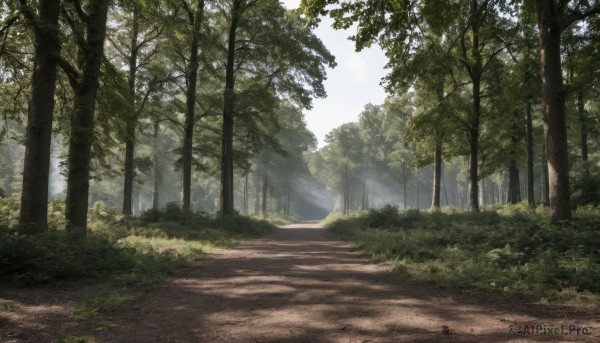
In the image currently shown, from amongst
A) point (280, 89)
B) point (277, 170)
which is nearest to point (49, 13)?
point (280, 89)

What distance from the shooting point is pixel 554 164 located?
9.74 meters

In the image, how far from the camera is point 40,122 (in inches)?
354

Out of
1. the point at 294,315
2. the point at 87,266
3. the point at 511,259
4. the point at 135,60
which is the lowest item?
the point at 294,315

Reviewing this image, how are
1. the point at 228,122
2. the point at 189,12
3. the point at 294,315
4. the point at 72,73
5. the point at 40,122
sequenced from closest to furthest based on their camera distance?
the point at 294,315 → the point at 40,122 → the point at 72,73 → the point at 189,12 → the point at 228,122

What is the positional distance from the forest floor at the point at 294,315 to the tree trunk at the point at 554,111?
501 centimetres

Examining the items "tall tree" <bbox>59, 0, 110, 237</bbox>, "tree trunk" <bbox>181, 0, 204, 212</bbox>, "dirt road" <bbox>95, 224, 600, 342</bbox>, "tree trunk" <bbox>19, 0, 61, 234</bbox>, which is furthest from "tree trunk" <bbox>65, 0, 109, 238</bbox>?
"tree trunk" <bbox>181, 0, 204, 212</bbox>

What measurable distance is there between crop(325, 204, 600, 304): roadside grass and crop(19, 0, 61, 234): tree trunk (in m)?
8.09

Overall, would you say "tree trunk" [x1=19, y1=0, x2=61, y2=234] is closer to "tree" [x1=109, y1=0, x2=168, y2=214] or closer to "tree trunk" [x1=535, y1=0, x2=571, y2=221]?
"tree" [x1=109, y1=0, x2=168, y2=214]

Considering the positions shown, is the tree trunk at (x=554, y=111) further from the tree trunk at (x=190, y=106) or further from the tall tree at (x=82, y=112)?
the tree trunk at (x=190, y=106)

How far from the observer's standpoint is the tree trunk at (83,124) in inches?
399

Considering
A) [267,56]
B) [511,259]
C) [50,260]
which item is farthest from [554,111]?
[267,56]

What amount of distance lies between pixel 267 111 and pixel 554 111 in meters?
13.3

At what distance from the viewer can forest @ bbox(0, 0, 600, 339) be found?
817 cm

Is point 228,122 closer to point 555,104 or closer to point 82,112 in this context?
point 82,112
